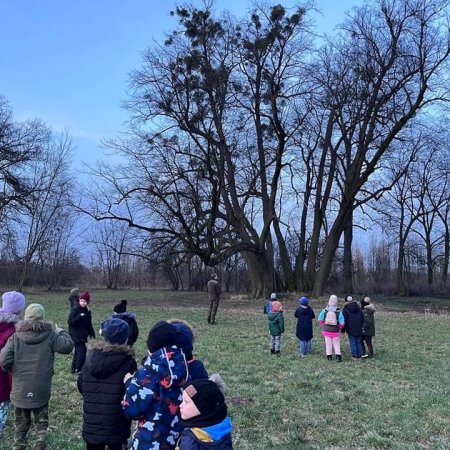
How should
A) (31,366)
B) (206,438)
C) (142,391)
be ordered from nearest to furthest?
(206,438), (142,391), (31,366)

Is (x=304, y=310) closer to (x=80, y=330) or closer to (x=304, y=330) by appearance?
(x=304, y=330)

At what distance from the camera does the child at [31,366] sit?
5141 mm

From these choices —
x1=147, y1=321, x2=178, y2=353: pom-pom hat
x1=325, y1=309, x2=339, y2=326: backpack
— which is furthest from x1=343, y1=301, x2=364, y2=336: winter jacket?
x1=147, y1=321, x2=178, y2=353: pom-pom hat

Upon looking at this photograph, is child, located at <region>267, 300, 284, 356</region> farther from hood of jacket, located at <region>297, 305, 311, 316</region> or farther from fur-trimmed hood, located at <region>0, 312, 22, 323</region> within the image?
fur-trimmed hood, located at <region>0, 312, 22, 323</region>

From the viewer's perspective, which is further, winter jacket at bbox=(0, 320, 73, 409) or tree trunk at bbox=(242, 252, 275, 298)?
tree trunk at bbox=(242, 252, 275, 298)

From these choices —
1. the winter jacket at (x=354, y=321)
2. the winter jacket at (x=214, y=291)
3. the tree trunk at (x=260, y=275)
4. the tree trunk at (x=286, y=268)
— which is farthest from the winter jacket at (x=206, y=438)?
the tree trunk at (x=286, y=268)

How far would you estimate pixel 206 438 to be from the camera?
329 cm

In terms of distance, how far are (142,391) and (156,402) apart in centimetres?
Result: 14

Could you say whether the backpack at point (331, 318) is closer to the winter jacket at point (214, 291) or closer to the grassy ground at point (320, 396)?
the grassy ground at point (320, 396)

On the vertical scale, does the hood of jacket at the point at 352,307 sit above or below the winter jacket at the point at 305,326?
above

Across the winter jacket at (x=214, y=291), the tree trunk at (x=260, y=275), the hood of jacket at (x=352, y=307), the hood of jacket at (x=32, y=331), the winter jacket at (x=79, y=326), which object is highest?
the tree trunk at (x=260, y=275)

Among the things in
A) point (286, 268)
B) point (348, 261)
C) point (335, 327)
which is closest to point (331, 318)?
point (335, 327)

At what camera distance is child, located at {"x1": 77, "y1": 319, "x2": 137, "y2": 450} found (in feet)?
13.7

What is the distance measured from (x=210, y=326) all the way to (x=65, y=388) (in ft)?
31.7
